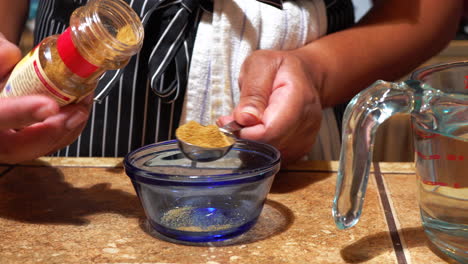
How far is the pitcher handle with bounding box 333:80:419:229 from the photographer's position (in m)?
0.42

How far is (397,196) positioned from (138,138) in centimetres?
38

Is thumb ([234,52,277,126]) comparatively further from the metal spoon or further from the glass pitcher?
the glass pitcher

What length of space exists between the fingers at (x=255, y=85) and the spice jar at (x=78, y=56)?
0.16 meters

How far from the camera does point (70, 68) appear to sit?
49cm

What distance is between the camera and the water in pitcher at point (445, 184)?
418 mm

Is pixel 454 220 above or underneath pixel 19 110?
underneath

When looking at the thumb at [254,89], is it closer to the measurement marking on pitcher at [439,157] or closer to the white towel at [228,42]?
the white towel at [228,42]

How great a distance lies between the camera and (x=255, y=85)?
669mm

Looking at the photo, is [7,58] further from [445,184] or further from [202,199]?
[445,184]

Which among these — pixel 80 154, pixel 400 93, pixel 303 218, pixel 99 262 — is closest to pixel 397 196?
pixel 303 218

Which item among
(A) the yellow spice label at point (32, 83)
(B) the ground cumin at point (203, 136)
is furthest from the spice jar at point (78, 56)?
(B) the ground cumin at point (203, 136)

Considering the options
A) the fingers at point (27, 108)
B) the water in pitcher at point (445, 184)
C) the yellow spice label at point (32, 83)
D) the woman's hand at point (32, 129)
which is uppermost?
the yellow spice label at point (32, 83)

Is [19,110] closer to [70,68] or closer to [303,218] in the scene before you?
[70,68]

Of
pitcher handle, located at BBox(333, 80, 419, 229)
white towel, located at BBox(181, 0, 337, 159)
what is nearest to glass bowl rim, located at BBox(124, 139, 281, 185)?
pitcher handle, located at BBox(333, 80, 419, 229)
